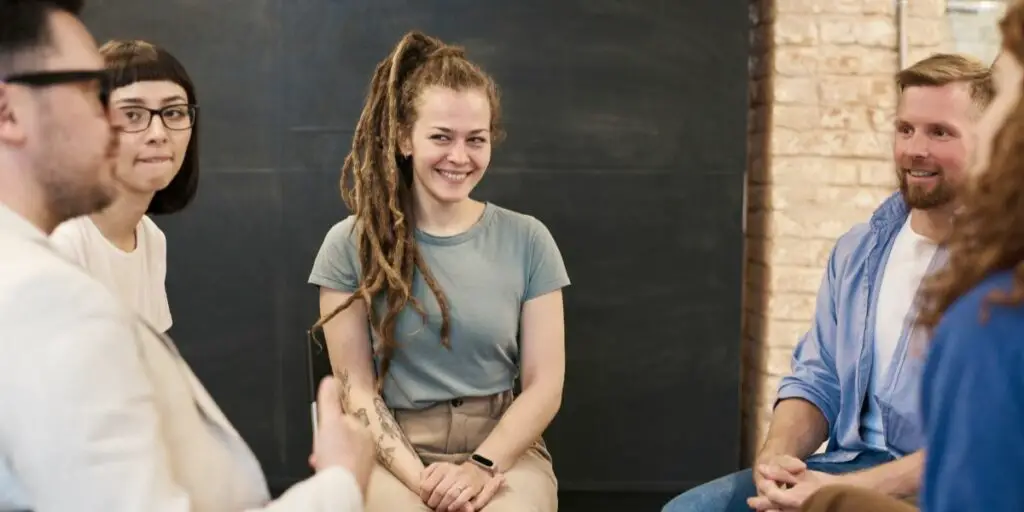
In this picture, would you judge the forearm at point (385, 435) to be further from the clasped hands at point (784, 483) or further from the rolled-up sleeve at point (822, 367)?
the rolled-up sleeve at point (822, 367)

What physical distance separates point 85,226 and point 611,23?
1.68m

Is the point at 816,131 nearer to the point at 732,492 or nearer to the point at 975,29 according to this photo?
the point at 975,29

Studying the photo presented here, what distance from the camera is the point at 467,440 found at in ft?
6.97

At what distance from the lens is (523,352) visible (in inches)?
87.1

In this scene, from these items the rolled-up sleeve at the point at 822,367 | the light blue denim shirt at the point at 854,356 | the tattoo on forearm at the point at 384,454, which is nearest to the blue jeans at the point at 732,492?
the light blue denim shirt at the point at 854,356

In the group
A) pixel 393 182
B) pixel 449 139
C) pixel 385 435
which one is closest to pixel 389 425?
pixel 385 435

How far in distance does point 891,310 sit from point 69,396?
5.52ft

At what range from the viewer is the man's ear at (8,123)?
1.03 meters

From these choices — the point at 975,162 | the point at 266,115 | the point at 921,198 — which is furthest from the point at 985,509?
the point at 266,115

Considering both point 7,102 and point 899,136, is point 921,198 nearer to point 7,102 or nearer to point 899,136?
point 899,136

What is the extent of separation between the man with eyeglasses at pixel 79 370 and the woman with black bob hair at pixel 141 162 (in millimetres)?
818

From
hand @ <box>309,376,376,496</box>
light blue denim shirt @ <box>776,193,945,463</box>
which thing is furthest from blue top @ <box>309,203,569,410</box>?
hand @ <box>309,376,376,496</box>

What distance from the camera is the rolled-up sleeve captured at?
212 cm

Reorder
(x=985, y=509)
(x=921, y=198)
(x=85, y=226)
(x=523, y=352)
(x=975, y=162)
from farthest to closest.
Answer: (x=523, y=352) < (x=921, y=198) < (x=85, y=226) < (x=975, y=162) < (x=985, y=509)
